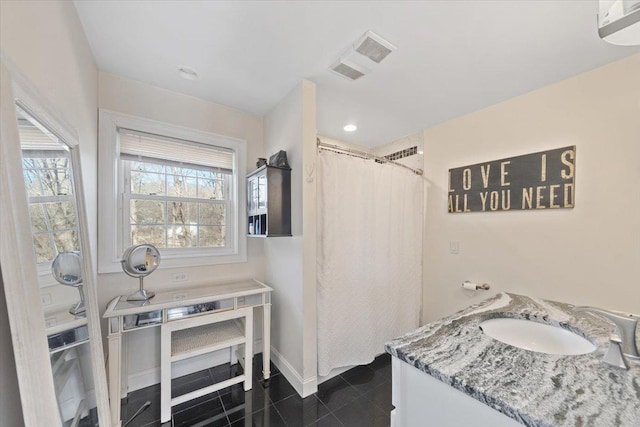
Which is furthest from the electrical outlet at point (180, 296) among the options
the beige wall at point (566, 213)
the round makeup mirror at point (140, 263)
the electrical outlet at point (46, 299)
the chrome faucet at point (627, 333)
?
the beige wall at point (566, 213)

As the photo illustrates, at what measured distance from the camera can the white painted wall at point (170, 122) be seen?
1830 mm

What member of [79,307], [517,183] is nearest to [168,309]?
[79,307]

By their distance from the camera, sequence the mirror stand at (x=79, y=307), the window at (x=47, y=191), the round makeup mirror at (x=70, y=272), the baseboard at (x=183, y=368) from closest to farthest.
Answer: the window at (x=47, y=191) < the round makeup mirror at (x=70, y=272) < the mirror stand at (x=79, y=307) < the baseboard at (x=183, y=368)

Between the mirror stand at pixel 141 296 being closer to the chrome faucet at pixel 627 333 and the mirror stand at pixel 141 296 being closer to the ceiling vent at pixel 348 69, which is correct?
the ceiling vent at pixel 348 69

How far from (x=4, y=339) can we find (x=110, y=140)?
1.58 meters

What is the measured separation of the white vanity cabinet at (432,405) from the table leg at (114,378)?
1673 millimetres

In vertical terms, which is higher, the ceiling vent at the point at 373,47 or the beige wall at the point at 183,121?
the ceiling vent at the point at 373,47

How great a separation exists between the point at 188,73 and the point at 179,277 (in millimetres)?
1651

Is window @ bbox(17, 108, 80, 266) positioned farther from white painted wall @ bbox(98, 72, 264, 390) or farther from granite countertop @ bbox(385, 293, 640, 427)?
granite countertop @ bbox(385, 293, 640, 427)

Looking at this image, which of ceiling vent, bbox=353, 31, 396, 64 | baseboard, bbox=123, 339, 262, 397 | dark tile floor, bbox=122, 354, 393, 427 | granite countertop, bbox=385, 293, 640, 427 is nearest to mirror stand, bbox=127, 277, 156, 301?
baseboard, bbox=123, 339, 262, 397

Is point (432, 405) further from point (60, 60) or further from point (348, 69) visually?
point (60, 60)

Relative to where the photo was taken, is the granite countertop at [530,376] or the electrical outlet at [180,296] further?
the electrical outlet at [180,296]

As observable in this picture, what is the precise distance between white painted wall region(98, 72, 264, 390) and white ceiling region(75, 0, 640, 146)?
10 cm

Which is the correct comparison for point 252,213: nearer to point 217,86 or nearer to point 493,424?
point 217,86
